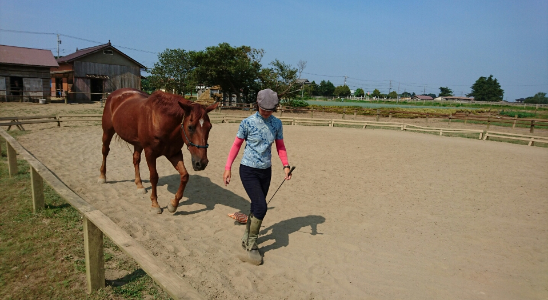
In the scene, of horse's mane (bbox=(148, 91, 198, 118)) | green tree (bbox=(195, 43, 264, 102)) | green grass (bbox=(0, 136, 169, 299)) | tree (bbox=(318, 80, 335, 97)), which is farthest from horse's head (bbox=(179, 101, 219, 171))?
tree (bbox=(318, 80, 335, 97))

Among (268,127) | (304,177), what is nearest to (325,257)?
(268,127)

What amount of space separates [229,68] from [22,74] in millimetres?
14961

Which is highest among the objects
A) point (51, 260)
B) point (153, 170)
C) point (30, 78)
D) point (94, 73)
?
point (94, 73)

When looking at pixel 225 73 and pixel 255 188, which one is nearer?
pixel 255 188

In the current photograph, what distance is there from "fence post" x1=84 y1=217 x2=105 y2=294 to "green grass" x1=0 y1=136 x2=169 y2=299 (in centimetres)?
9

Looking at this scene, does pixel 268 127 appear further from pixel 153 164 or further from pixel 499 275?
pixel 499 275

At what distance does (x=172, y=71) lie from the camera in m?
32.0

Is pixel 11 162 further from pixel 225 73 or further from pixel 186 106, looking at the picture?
pixel 225 73

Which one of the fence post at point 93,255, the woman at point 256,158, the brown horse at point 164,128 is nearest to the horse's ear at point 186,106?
the brown horse at point 164,128

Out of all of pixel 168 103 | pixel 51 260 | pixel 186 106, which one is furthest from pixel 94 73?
pixel 51 260

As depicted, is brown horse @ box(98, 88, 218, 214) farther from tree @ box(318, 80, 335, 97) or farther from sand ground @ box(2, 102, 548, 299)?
tree @ box(318, 80, 335, 97)

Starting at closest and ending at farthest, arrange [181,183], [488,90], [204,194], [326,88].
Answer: [181,183]
[204,194]
[488,90]
[326,88]

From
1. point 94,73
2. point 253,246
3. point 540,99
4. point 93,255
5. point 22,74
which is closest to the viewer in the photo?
point 93,255

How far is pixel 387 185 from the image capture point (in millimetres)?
7152
